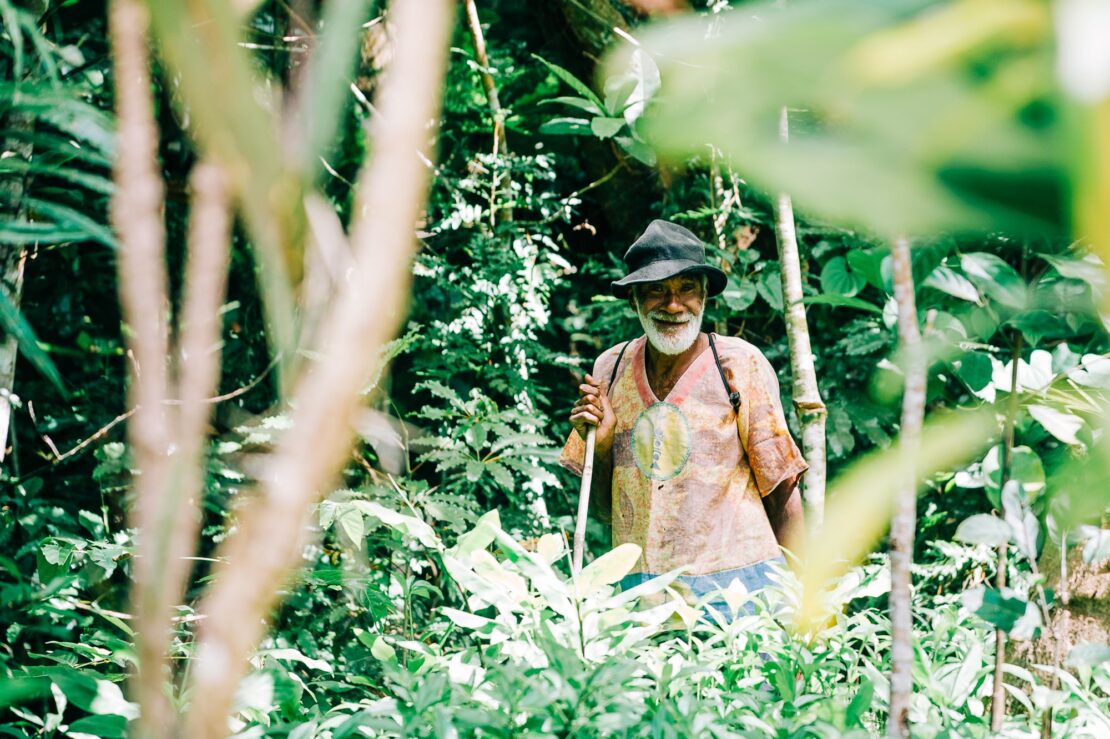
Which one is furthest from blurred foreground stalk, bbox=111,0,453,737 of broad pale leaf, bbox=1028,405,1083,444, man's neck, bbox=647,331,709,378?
man's neck, bbox=647,331,709,378

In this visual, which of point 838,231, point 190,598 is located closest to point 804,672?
point 190,598

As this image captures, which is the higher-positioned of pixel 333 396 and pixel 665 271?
pixel 665 271

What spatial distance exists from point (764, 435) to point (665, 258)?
564 millimetres

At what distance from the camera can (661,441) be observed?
239cm

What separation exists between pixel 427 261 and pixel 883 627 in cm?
276

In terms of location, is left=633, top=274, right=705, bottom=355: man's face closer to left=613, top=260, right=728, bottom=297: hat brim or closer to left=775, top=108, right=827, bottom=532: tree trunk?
left=613, top=260, right=728, bottom=297: hat brim

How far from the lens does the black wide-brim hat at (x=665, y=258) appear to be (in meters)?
2.39

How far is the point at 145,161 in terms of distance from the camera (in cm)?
35

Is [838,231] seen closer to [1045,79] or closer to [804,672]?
[804,672]

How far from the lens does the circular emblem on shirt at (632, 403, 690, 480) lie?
7.78 feet

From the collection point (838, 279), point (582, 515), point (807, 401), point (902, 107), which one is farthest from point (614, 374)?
point (902, 107)

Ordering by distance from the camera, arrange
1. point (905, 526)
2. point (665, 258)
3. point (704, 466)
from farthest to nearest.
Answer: point (665, 258) < point (704, 466) < point (905, 526)

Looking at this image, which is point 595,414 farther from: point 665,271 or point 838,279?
point 838,279

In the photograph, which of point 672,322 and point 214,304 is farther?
point 672,322
